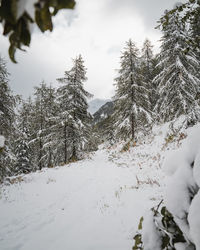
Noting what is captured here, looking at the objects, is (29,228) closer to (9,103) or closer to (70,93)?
(9,103)

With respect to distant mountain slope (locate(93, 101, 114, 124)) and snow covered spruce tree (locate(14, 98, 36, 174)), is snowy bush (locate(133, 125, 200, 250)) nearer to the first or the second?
snow covered spruce tree (locate(14, 98, 36, 174))

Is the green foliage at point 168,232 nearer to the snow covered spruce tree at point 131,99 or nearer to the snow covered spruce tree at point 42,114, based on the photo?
the snow covered spruce tree at point 131,99

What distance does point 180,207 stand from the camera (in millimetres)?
991

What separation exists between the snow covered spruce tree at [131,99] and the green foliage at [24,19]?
13696 mm

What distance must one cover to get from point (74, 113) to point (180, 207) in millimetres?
14413

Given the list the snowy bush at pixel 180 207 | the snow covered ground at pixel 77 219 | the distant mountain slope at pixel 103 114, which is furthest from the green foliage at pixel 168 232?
the distant mountain slope at pixel 103 114

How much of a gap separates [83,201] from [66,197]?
2.84ft

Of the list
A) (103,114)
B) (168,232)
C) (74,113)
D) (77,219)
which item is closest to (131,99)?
(74,113)

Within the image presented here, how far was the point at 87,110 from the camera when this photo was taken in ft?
52.3

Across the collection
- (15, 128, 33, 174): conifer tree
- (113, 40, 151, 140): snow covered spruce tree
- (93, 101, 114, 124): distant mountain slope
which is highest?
(93, 101, 114, 124): distant mountain slope

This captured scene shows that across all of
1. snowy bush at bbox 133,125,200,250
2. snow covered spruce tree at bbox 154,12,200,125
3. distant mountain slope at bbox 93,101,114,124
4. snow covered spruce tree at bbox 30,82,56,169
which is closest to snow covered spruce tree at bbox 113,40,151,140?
snow covered spruce tree at bbox 154,12,200,125

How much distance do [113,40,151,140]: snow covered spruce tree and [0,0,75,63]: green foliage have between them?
13.7 m

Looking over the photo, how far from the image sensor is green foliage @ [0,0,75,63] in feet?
1.71

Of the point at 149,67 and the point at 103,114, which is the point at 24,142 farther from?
the point at 103,114
